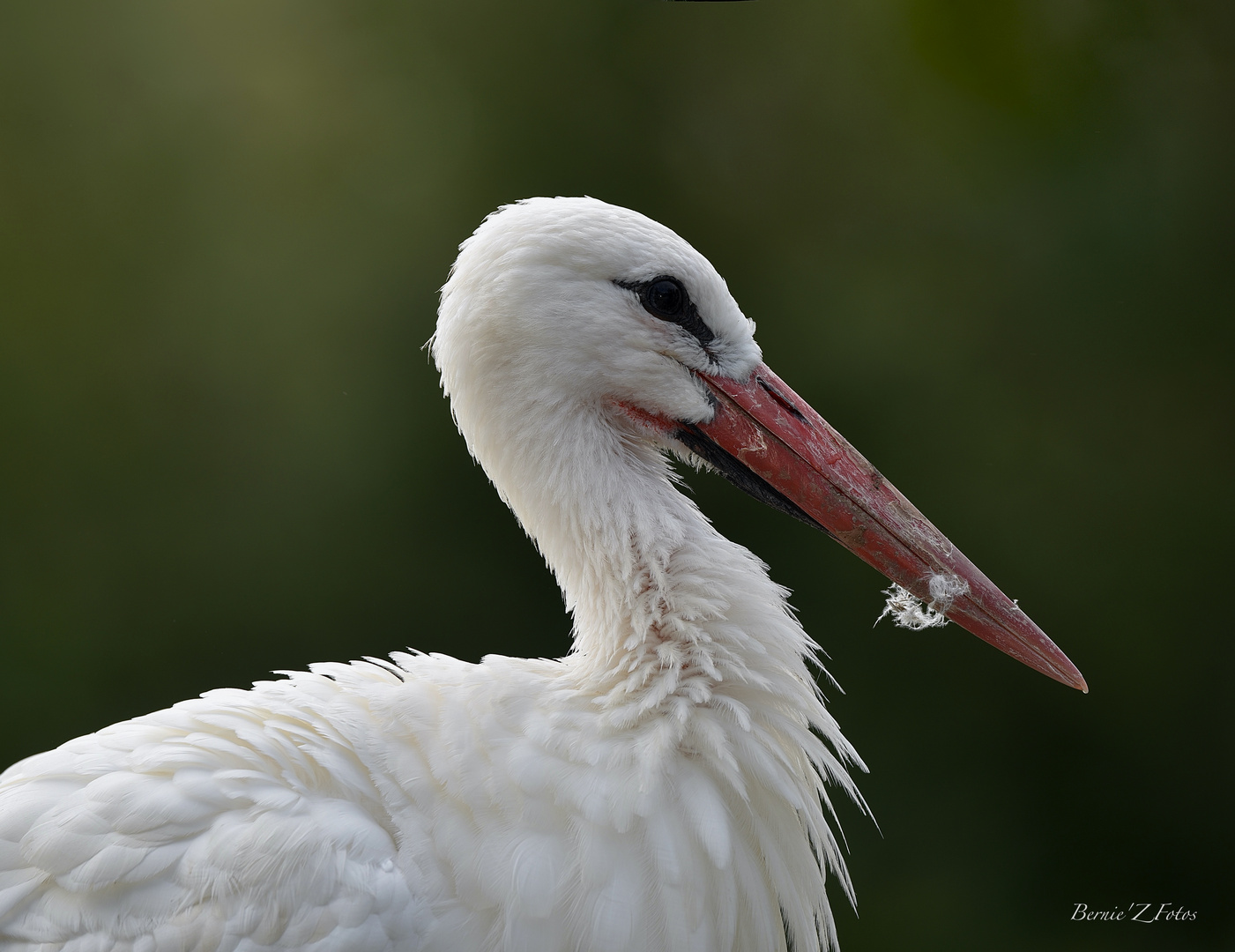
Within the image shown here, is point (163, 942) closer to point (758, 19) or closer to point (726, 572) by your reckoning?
point (726, 572)

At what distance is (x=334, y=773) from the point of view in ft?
3.53

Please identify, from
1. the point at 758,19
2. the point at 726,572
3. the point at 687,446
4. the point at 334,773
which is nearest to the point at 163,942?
the point at 334,773

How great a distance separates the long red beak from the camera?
1276mm

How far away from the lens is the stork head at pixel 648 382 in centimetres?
121

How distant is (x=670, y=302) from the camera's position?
1247 mm

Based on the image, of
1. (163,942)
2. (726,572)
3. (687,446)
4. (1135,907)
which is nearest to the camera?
(163,942)

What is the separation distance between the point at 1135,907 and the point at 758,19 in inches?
111
